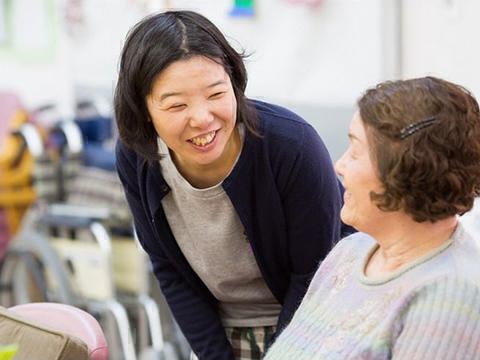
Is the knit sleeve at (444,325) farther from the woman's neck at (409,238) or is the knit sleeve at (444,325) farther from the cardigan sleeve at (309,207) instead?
the cardigan sleeve at (309,207)

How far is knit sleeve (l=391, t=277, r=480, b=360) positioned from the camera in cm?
133

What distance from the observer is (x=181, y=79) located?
5.49ft

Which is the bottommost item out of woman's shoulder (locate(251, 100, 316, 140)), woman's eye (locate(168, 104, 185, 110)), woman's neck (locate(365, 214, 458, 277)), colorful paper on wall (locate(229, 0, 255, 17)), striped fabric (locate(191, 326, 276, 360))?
striped fabric (locate(191, 326, 276, 360))

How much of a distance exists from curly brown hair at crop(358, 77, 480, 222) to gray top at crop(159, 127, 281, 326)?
18.4 inches

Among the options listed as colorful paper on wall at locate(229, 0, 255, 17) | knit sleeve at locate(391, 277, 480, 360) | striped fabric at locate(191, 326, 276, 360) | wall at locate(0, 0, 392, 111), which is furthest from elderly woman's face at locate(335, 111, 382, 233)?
colorful paper on wall at locate(229, 0, 255, 17)

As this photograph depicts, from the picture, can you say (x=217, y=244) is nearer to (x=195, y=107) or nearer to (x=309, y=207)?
(x=309, y=207)

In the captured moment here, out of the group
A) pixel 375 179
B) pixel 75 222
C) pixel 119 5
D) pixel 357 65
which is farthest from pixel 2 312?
pixel 119 5

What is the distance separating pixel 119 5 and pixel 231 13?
1.11 metres

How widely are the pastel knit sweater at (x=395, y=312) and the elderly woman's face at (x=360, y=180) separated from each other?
0.10 m

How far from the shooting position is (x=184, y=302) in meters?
2.08

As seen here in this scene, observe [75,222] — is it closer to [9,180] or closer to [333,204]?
[9,180]

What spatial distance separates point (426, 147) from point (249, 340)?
829 mm

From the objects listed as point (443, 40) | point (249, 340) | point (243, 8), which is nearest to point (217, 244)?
point (249, 340)

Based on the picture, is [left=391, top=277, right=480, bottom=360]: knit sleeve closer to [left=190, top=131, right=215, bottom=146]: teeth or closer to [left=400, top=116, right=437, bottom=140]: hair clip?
[left=400, top=116, right=437, bottom=140]: hair clip
